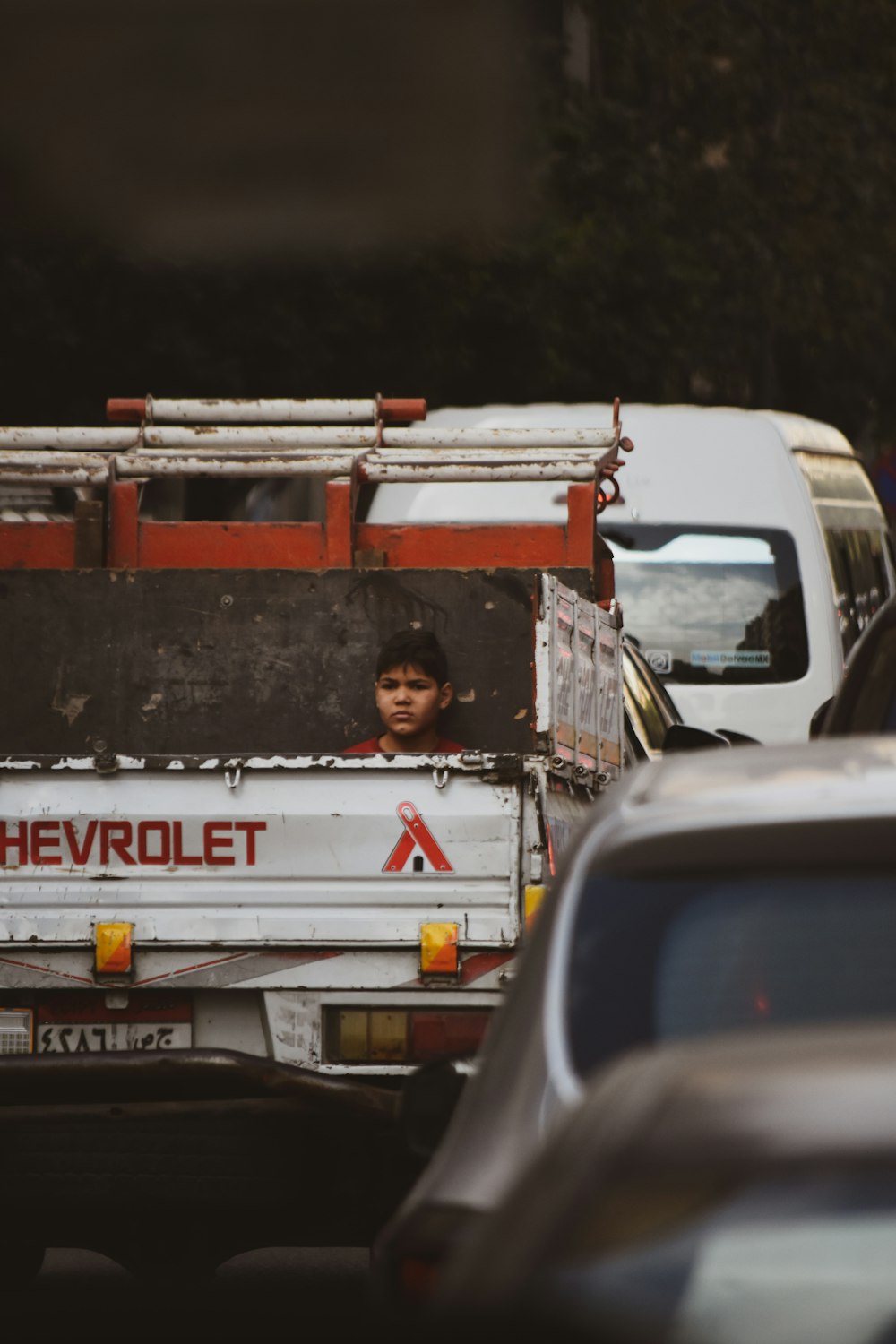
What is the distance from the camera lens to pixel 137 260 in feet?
56.9

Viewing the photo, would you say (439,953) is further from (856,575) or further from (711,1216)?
(856,575)

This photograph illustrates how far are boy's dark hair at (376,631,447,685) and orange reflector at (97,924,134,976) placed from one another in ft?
6.45

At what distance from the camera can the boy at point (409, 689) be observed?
8086mm

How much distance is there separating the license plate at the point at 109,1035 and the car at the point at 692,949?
3.11m

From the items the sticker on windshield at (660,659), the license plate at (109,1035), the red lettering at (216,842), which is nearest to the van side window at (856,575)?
the sticker on windshield at (660,659)

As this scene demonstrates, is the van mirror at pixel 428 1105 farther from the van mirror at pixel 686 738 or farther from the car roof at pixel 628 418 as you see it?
the car roof at pixel 628 418

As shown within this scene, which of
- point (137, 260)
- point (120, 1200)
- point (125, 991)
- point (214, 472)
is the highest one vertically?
point (137, 260)

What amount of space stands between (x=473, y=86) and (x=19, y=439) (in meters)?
8.02

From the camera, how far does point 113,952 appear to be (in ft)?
20.7

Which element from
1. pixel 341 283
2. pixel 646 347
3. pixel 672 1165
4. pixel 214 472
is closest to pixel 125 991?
pixel 214 472

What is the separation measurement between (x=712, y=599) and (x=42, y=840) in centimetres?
858

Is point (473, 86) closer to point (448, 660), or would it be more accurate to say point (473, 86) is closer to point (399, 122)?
point (399, 122)

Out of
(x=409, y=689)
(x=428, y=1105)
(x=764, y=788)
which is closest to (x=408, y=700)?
(x=409, y=689)

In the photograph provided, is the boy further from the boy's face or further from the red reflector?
the red reflector
